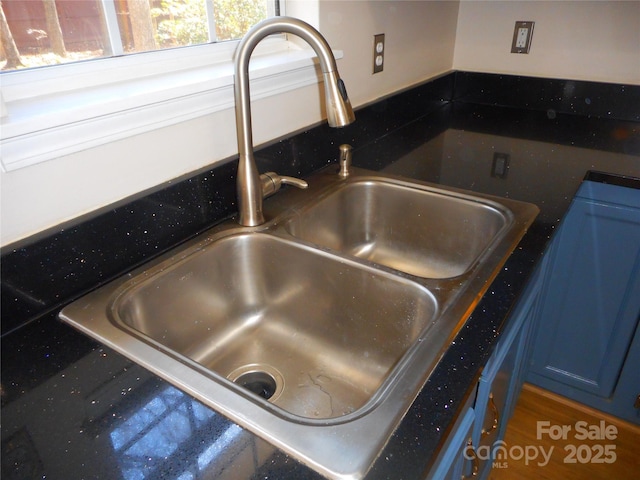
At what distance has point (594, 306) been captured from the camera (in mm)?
1440

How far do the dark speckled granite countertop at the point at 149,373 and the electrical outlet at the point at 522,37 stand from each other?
63cm

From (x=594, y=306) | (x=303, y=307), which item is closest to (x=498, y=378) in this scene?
(x=303, y=307)

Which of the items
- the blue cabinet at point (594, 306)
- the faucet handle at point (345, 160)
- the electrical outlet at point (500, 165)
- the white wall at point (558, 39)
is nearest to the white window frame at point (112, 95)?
the faucet handle at point (345, 160)

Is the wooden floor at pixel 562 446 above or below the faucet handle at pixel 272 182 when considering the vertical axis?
below

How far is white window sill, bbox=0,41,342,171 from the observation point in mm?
684

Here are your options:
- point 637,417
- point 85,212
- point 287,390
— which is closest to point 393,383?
point 287,390

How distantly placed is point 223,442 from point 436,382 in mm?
277

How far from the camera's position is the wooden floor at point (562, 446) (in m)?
1.46

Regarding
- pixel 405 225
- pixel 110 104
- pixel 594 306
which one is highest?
pixel 110 104

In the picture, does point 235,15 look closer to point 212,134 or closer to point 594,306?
point 212,134

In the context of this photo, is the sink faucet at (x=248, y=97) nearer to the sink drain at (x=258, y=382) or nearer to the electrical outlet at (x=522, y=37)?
the sink drain at (x=258, y=382)

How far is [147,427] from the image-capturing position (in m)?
0.57

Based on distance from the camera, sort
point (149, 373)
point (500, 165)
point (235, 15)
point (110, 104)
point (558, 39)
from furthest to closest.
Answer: point (558, 39), point (500, 165), point (235, 15), point (110, 104), point (149, 373)

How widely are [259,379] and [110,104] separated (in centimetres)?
56
